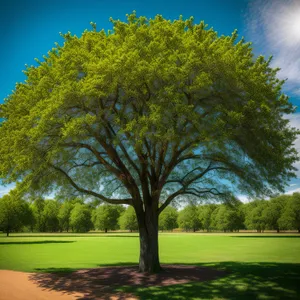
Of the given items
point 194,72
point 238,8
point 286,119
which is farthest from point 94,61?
point 286,119

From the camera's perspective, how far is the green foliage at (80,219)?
112625 millimetres

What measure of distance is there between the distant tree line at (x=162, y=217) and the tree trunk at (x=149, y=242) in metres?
65.8

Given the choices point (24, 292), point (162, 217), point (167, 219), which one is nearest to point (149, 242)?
point (24, 292)

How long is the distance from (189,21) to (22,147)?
11.4 metres

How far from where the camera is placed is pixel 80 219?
113 meters

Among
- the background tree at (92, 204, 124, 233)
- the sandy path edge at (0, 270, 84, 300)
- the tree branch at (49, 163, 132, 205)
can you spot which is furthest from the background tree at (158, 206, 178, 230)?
the sandy path edge at (0, 270, 84, 300)

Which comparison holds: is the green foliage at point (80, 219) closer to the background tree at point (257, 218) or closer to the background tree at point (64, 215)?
the background tree at point (64, 215)

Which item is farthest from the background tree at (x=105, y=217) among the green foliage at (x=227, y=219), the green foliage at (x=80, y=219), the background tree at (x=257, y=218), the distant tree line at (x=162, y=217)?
the background tree at (x=257, y=218)

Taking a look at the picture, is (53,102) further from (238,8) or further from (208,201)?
(208,201)

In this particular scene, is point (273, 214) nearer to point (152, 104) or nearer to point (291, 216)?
point (291, 216)

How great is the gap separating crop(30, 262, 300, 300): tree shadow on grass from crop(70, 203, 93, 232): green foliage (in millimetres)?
98559

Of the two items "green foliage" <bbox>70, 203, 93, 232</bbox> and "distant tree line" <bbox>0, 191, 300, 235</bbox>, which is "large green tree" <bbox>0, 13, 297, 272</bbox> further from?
"green foliage" <bbox>70, 203, 93, 232</bbox>

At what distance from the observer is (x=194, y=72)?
1424cm

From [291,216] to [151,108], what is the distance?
9181 cm
